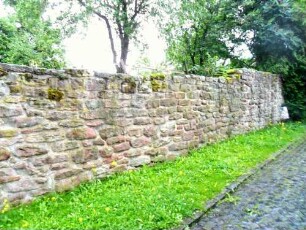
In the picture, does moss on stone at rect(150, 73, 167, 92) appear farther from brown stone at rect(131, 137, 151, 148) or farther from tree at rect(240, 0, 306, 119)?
tree at rect(240, 0, 306, 119)

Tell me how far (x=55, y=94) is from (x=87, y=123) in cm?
62

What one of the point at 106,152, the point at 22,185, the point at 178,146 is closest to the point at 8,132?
the point at 22,185

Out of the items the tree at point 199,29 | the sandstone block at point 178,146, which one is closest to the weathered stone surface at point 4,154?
the sandstone block at point 178,146

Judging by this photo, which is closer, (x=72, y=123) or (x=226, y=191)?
(x=72, y=123)

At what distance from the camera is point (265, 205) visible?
4.18 meters

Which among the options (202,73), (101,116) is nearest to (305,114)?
(202,73)

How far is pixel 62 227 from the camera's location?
3.22 meters

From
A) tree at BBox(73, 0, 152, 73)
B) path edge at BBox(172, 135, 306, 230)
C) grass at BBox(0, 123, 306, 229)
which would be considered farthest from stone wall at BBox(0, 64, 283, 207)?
tree at BBox(73, 0, 152, 73)

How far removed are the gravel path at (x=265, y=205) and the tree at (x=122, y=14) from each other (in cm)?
946

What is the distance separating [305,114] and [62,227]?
10.6 metres

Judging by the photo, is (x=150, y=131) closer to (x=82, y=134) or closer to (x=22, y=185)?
(x=82, y=134)

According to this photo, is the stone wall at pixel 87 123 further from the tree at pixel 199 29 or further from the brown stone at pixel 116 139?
the tree at pixel 199 29

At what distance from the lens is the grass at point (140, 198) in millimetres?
3389

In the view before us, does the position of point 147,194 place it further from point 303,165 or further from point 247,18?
point 247,18
